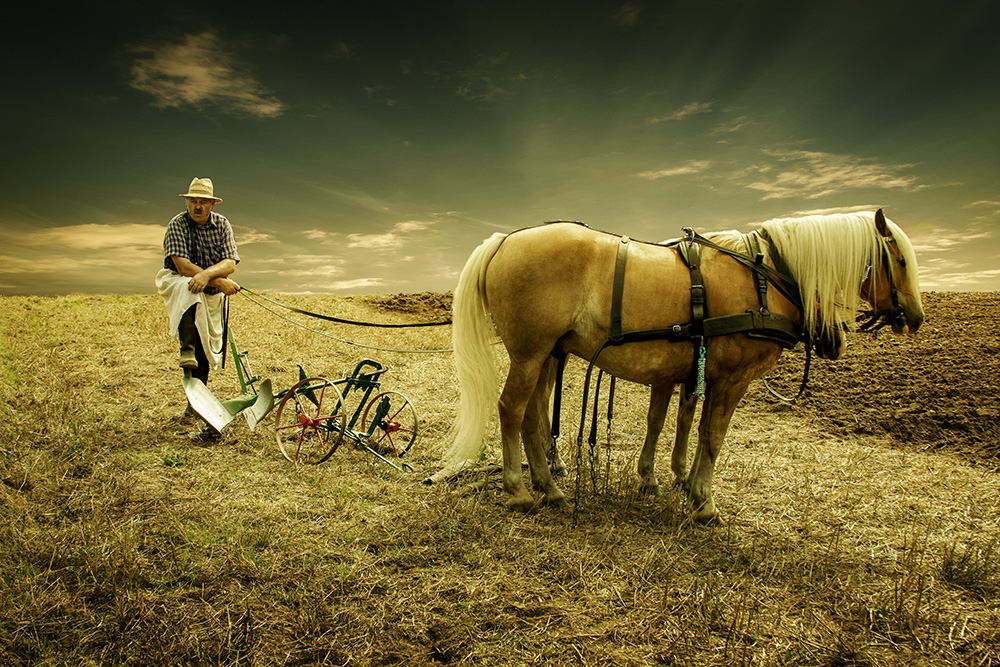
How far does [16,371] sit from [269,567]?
7.18 meters

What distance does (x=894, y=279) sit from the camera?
3736 mm

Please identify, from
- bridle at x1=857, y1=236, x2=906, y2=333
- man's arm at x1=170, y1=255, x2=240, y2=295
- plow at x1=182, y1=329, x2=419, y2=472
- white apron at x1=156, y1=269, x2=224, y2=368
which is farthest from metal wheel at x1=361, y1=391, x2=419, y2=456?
bridle at x1=857, y1=236, x2=906, y2=333

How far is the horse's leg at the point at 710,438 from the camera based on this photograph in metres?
3.72

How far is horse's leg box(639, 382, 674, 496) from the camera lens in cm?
439

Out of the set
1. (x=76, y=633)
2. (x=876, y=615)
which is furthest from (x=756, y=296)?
(x=76, y=633)

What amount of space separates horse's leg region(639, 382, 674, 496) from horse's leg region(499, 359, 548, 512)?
3.22 feet

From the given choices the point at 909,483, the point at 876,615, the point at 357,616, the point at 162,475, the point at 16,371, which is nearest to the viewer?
the point at 357,616

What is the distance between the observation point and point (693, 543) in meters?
3.60

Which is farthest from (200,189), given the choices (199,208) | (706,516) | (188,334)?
(706,516)

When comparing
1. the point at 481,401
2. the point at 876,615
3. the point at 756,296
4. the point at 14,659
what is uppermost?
the point at 756,296

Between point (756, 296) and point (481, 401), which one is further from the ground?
point (756, 296)

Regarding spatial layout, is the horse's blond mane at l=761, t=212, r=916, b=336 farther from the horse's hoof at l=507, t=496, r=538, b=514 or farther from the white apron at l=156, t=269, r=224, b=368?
the white apron at l=156, t=269, r=224, b=368

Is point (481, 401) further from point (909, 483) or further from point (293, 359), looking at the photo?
point (293, 359)

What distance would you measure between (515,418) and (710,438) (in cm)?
144
